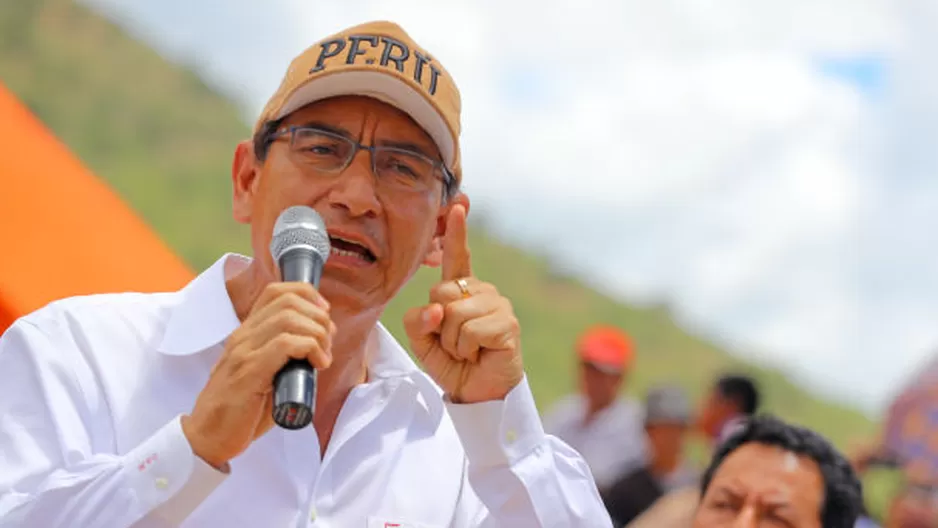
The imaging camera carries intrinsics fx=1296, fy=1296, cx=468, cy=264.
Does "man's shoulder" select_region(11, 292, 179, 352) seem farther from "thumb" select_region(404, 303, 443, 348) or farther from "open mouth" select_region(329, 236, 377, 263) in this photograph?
"thumb" select_region(404, 303, 443, 348)

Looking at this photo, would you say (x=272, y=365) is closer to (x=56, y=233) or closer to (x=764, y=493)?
(x=764, y=493)

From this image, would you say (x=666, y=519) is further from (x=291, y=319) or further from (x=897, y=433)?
(x=897, y=433)

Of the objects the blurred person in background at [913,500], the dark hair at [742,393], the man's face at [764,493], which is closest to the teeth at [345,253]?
the man's face at [764,493]

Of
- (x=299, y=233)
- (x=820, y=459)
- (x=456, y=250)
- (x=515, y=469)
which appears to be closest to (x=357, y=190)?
(x=456, y=250)

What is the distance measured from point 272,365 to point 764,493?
182 centimetres

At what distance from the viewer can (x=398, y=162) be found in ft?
10.2

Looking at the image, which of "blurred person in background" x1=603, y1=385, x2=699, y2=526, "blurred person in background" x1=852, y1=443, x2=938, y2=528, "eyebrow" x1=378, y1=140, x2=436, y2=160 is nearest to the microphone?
"eyebrow" x1=378, y1=140, x2=436, y2=160

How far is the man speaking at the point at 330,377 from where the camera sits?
248cm

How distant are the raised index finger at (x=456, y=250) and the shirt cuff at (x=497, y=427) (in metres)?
0.30

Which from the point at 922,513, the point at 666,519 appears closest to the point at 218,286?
the point at 666,519

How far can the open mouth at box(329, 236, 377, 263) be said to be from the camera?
2949mm

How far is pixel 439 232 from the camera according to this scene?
339cm

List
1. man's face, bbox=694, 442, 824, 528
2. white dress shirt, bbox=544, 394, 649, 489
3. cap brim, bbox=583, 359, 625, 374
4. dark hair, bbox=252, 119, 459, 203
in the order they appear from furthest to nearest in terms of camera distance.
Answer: cap brim, bbox=583, 359, 625, 374 → white dress shirt, bbox=544, 394, 649, 489 → man's face, bbox=694, 442, 824, 528 → dark hair, bbox=252, 119, 459, 203

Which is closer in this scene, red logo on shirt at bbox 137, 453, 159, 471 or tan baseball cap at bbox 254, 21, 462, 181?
red logo on shirt at bbox 137, 453, 159, 471
